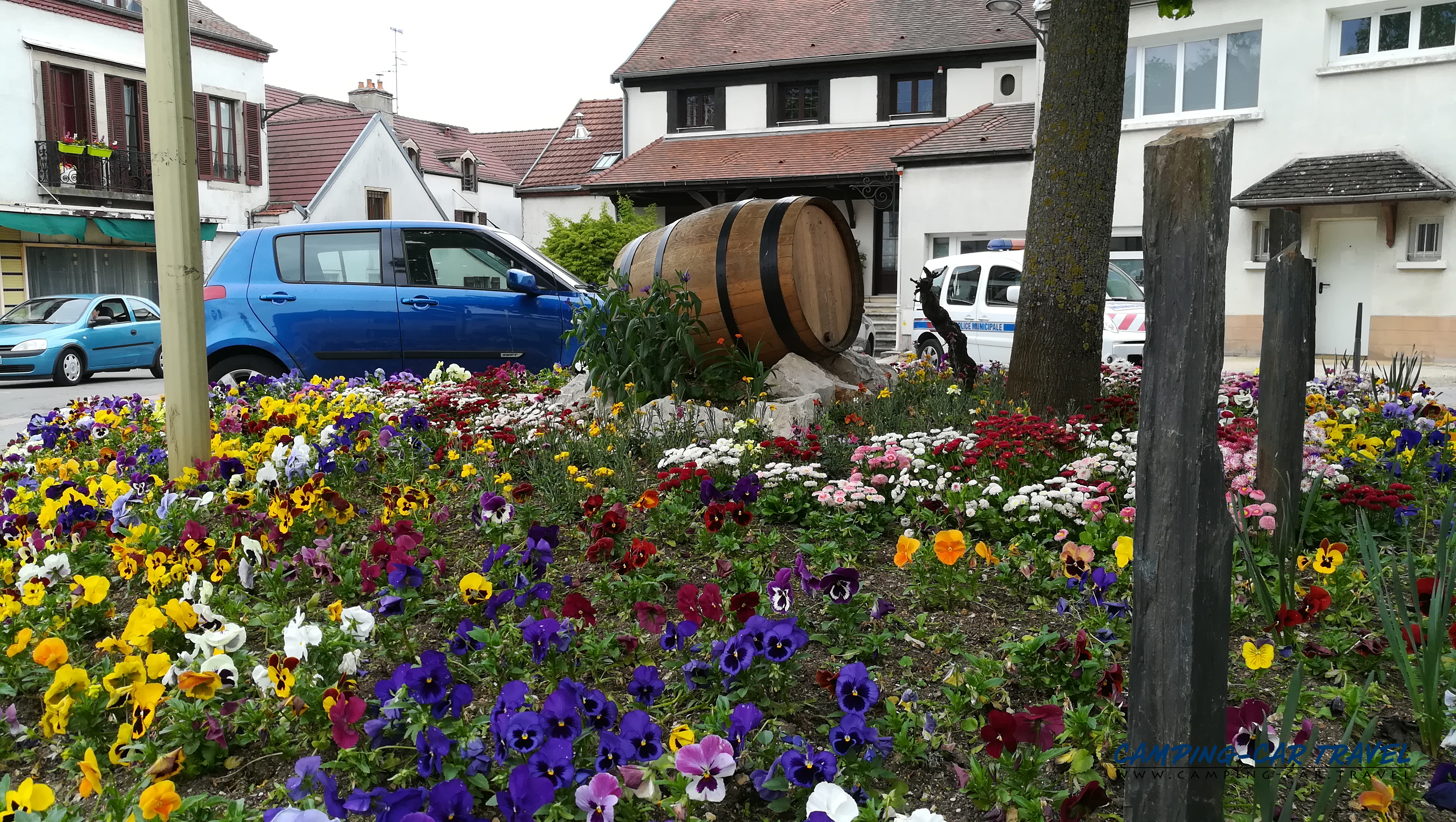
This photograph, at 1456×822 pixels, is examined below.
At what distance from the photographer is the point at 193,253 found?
4.19 meters

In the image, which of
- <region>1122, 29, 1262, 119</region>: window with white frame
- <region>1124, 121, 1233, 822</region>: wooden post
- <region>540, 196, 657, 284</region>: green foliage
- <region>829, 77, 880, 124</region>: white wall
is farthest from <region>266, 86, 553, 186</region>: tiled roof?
<region>1124, 121, 1233, 822</region>: wooden post

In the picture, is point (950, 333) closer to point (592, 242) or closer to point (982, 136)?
point (982, 136)

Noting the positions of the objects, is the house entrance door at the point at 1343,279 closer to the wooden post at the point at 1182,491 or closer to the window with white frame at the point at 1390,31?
the window with white frame at the point at 1390,31

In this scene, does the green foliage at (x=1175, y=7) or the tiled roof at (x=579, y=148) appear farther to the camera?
the tiled roof at (x=579, y=148)

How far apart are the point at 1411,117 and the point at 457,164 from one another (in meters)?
25.0

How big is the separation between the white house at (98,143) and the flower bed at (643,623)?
716 inches

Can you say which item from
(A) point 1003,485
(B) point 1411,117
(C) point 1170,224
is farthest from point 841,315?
(B) point 1411,117

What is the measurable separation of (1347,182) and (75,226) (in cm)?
2324

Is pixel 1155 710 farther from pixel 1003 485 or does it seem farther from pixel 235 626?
pixel 1003 485

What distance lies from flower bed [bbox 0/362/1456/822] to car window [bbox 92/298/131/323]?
42.9 ft

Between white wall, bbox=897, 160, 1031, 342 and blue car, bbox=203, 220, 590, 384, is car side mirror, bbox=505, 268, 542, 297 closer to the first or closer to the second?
blue car, bbox=203, 220, 590, 384

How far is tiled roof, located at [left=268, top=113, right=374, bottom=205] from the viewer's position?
25359mm

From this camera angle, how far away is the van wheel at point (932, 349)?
406 inches

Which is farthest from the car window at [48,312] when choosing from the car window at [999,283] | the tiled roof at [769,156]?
the car window at [999,283]
